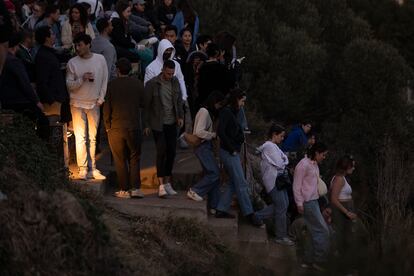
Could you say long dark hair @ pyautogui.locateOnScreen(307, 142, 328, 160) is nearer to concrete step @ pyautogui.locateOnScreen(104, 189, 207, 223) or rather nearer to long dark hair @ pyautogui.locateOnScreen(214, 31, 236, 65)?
concrete step @ pyautogui.locateOnScreen(104, 189, 207, 223)

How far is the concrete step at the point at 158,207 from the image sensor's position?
36.1ft

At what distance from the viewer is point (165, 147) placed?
38.0 feet

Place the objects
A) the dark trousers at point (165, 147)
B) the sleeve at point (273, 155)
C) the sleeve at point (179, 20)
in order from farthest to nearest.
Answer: the sleeve at point (179, 20) → the sleeve at point (273, 155) → the dark trousers at point (165, 147)

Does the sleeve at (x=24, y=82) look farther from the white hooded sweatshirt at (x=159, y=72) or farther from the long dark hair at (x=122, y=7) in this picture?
the long dark hair at (x=122, y=7)

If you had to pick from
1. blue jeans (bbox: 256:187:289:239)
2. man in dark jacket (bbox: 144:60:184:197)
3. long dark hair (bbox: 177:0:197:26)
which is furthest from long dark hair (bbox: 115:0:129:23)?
blue jeans (bbox: 256:187:289:239)

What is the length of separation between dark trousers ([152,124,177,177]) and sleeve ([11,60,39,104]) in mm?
1821

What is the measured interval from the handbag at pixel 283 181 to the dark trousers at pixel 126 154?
6.22ft

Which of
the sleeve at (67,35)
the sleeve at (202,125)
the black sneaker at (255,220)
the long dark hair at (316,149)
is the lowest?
the black sneaker at (255,220)

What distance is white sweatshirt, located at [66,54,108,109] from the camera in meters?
11.1

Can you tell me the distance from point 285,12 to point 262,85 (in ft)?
11.4

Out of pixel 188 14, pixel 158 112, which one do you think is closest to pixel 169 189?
pixel 158 112

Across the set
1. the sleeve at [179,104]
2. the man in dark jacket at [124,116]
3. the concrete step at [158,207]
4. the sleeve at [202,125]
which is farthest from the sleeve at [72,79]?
the sleeve at [202,125]

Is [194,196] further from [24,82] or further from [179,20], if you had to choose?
[179,20]

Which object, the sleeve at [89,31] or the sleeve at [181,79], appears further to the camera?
the sleeve at [89,31]
